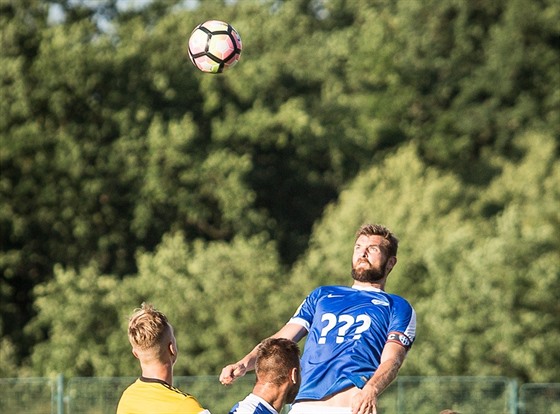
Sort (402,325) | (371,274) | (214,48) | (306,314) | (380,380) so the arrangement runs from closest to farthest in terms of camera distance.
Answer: (380,380) < (402,325) < (371,274) < (306,314) < (214,48)

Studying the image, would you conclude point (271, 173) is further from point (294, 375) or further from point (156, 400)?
point (294, 375)

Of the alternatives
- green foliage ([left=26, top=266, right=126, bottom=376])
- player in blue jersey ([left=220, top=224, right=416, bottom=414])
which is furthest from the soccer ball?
green foliage ([left=26, top=266, right=126, bottom=376])

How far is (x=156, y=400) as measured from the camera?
20.0 ft

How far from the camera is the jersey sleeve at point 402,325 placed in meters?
6.96

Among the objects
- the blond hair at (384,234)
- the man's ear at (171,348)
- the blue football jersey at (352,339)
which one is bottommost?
the man's ear at (171,348)

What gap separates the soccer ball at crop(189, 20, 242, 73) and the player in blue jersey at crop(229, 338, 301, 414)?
284 inches

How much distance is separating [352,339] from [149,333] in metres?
1.44

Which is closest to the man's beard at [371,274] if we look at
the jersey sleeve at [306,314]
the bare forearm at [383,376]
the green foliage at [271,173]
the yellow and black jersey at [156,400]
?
the jersey sleeve at [306,314]

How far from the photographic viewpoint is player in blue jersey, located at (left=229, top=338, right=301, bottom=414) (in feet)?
19.1

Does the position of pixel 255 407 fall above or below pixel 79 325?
below

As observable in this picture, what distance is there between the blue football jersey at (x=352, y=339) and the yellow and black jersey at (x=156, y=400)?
1.15m

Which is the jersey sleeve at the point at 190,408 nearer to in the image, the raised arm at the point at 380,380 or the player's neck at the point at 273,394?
the player's neck at the point at 273,394

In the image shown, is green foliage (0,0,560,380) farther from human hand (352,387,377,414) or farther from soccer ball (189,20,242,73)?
human hand (352,387,377,414)

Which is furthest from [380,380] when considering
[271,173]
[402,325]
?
[271,173]
